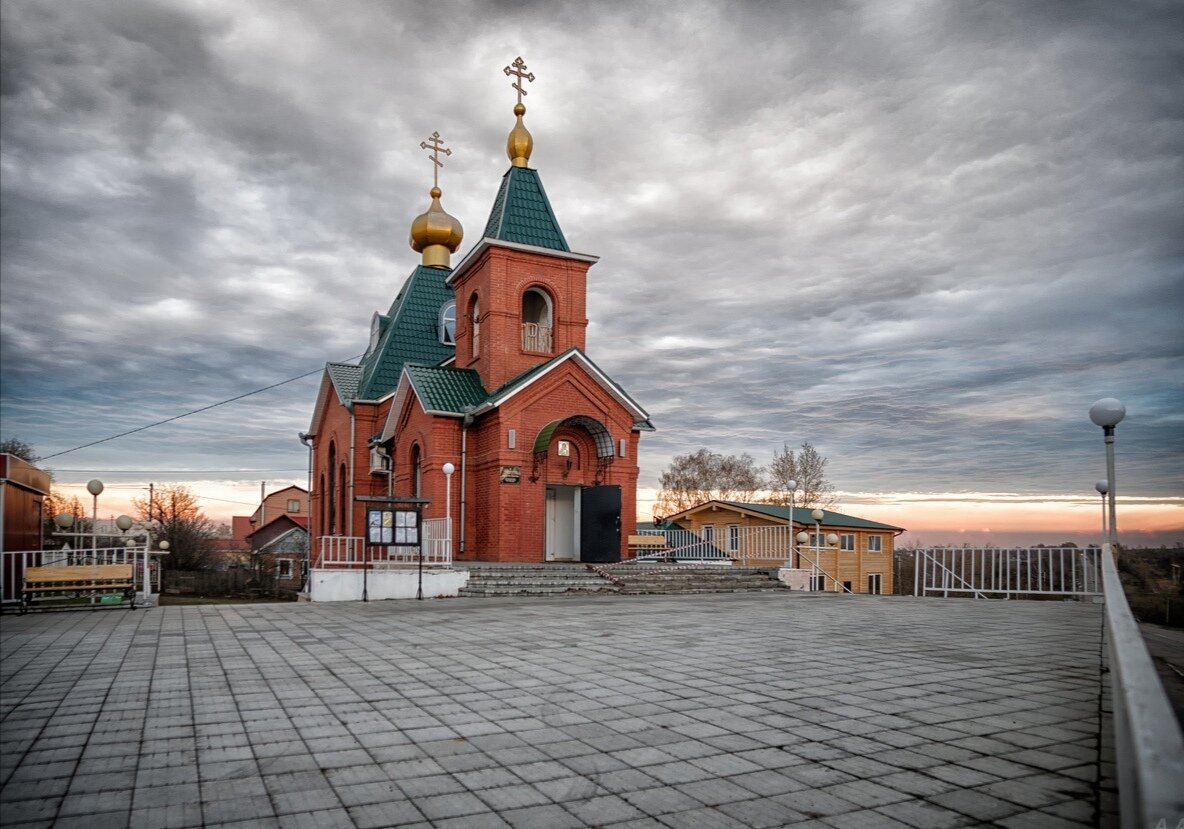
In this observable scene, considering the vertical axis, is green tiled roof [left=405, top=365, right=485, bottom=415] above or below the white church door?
above

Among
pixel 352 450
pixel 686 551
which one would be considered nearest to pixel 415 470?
pixel 352 450

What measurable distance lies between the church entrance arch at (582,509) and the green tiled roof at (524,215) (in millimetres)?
5122

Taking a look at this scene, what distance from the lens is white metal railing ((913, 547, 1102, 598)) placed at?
12.3 meters

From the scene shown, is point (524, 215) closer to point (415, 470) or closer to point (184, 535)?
point (415, 470)

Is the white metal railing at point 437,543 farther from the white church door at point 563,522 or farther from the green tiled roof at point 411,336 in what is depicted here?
the green tiled roof at point 411,336

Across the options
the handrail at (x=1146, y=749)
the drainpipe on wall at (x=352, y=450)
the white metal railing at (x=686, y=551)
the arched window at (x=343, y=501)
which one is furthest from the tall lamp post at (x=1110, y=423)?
the arched window at (x=343, y=501)

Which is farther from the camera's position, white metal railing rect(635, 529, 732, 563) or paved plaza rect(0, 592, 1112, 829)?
white metal railing rect(635, 529, 732, 563)

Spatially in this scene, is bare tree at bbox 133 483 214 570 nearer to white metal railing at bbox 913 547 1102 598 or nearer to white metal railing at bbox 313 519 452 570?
white metal railing at bbox 313 519 452 570

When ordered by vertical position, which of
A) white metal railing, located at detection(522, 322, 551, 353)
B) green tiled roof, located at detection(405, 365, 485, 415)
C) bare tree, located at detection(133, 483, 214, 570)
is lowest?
bare tree, located at detection(133, 483, 214, 570)

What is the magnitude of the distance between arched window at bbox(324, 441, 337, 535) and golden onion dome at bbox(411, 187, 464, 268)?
24.5 feet

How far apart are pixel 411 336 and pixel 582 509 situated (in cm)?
982

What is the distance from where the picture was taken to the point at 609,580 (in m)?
15.9

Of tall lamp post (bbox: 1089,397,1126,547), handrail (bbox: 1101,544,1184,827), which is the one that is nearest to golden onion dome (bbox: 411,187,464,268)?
tall lamp post (bbox: 1089,397,1126,547)

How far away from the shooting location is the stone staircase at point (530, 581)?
Answer: 14758mm
